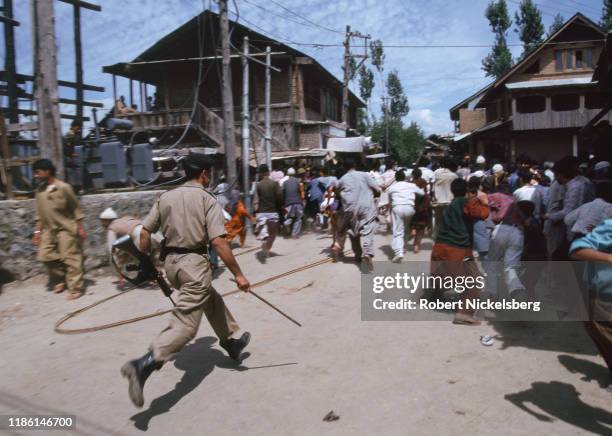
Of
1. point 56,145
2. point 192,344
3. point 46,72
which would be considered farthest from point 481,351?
point 46,72

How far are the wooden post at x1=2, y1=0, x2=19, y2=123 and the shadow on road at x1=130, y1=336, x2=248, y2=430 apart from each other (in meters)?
6.60

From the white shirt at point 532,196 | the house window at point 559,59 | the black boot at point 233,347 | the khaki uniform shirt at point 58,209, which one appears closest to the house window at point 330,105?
the house window at point 559,59

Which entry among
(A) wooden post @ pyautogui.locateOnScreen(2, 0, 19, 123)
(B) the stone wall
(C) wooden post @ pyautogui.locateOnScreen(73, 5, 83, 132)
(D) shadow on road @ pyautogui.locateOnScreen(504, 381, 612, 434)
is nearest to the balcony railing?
(C) wooden post @ pyautogui.locateOnScreen(73, 5, 83, 132)

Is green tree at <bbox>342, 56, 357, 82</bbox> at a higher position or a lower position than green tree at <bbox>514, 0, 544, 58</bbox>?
lower

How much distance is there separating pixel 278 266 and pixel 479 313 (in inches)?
159

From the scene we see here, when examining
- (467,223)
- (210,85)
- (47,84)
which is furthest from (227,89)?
(210,85)

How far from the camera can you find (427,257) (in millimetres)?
8688

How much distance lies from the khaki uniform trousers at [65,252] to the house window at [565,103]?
1080 inches

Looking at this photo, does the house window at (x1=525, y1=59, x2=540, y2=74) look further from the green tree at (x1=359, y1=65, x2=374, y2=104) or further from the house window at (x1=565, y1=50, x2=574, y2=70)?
the green tree at (x1=359, y1=65, x2=374, y2=104)

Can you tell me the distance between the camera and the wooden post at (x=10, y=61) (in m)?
8.69

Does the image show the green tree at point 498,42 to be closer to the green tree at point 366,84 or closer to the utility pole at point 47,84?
the green tree at point 366,84

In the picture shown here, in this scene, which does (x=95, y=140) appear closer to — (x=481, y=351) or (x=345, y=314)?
(x=345, y=314)

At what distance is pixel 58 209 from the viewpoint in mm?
6832

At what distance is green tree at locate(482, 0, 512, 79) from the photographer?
137ft
